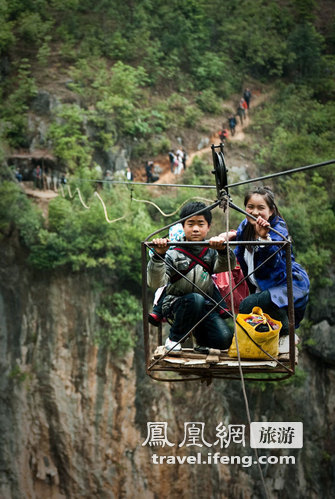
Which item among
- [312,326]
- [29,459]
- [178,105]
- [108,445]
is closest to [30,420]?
[29,459]

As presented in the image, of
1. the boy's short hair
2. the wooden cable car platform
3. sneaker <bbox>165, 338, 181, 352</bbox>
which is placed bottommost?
the wooden cable car platform

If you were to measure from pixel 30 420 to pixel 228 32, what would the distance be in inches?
388

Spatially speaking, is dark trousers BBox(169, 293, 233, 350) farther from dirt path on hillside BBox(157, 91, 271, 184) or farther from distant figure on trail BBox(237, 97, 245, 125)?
distant figure on trail BBox(237, 97, 245, 125)

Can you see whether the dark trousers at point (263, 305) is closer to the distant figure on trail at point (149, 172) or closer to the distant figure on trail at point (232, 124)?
the distant figure on trail at point (149, 172)

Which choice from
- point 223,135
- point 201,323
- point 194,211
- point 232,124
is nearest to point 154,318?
point 201,323

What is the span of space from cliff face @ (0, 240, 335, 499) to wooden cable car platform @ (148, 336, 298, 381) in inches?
325

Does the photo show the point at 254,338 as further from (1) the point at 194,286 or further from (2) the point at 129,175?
(2) the point at 129,175

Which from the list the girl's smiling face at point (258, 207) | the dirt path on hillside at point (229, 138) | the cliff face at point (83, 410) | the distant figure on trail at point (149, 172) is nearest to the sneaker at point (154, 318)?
the girl's smiling face at point (258, 207)

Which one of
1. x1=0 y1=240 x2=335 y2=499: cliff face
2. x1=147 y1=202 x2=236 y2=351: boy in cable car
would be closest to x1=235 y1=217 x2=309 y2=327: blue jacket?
x1=147 y1=202 x2=236 y2=351: boy in cable car

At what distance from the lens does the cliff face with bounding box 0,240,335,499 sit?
12102 millimetres

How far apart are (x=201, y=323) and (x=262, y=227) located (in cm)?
75

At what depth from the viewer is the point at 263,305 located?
14.4 ft

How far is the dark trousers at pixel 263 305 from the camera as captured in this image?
438 cm

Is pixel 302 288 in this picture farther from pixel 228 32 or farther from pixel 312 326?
pixel 228 32
